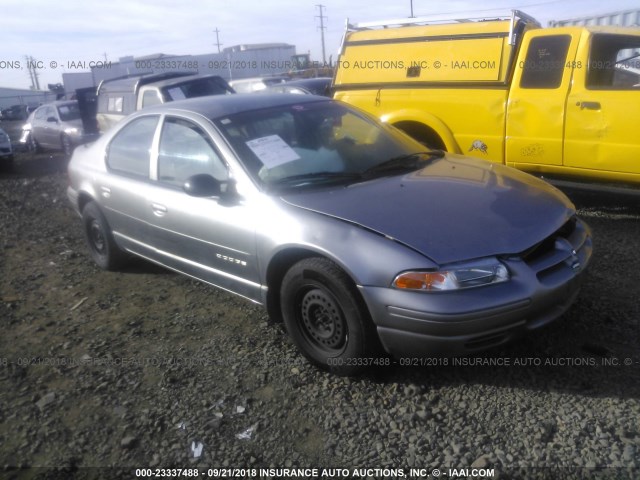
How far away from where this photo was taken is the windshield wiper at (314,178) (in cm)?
347

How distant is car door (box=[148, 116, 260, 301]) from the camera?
352cm

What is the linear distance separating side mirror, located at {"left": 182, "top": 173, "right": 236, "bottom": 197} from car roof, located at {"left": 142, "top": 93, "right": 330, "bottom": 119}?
56cm

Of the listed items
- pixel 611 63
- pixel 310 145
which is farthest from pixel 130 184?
pixel 611 63

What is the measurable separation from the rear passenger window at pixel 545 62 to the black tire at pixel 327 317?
12.2ft

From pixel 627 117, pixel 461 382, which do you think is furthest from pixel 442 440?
pixel 627 117

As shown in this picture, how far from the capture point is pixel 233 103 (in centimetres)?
407

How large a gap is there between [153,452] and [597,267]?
11.4ft

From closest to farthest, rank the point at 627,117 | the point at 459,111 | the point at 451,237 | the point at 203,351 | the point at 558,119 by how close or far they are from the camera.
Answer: the point at 451,237
the point at 203,351
the point at 627,117
the point at 558,119
the point at 459,111

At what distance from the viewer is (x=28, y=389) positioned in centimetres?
344

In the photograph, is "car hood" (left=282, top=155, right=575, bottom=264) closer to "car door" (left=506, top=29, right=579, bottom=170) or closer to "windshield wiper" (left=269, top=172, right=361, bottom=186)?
"windshield wiper" (left=269, top=172, right=361, bottom=186)

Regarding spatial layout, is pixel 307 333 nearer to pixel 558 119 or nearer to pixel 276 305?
pixel 276 305

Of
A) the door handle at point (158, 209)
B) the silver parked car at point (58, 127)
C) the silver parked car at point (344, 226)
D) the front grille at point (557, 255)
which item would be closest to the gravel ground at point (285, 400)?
the silver parked car at point (344, 226)

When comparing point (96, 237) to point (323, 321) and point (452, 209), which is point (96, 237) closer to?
point (323, 321)

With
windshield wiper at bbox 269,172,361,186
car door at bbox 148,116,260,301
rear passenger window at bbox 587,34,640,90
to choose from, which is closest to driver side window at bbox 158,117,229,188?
car door at bbox 148,116,260,301
